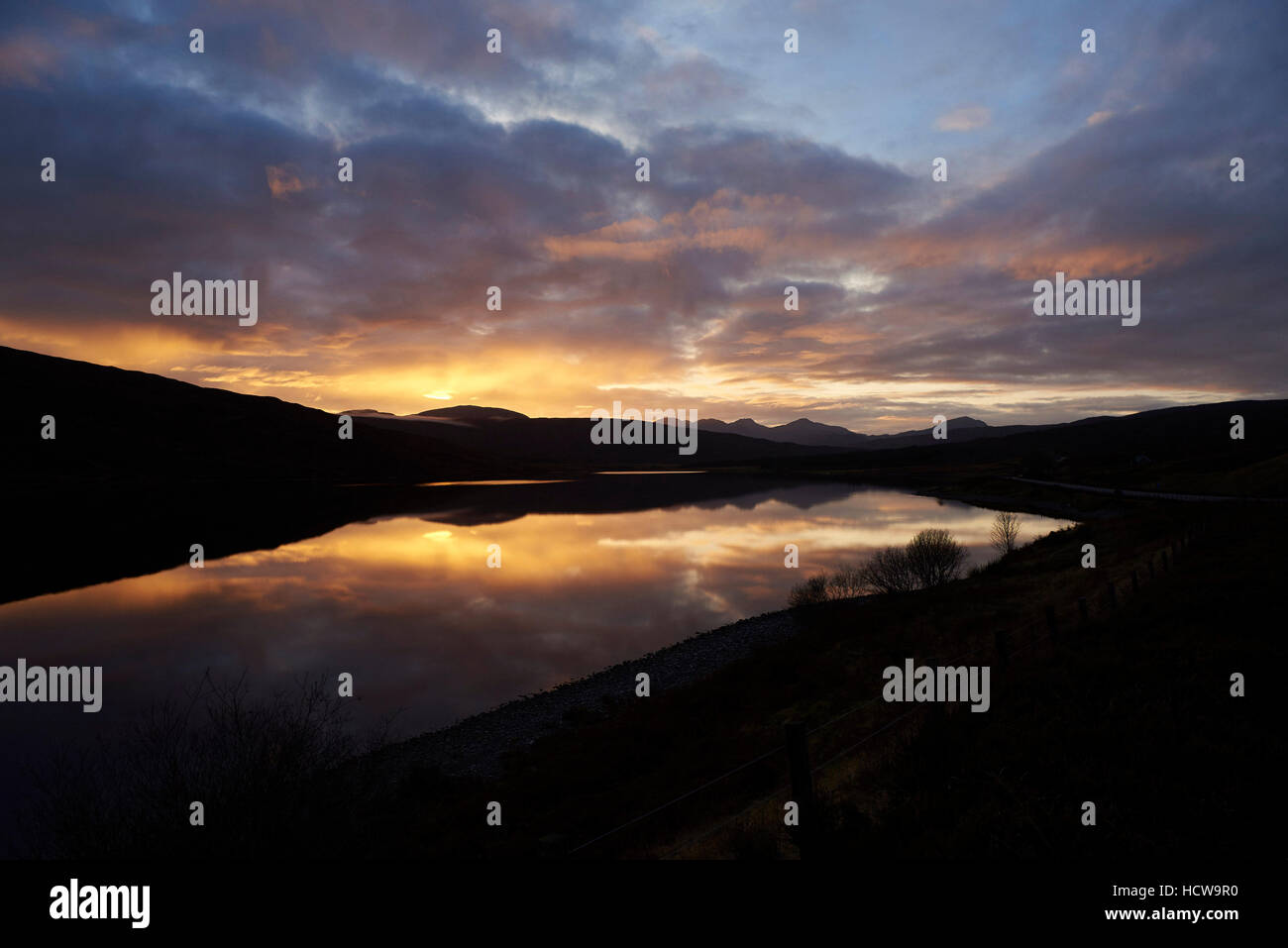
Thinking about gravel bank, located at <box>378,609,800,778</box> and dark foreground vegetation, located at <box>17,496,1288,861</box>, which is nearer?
dark foreground vegetation, located at <box>17,496,1288,861</box>

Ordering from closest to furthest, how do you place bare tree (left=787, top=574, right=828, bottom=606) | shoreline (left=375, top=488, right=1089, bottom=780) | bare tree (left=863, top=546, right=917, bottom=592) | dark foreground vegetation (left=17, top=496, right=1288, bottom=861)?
dark foreground vegetation (left=17, top=496, right=1288, bottom=861)
shoreline (left=375, top=488, right=1089, bottom=780)
bare tree (left=787, top=574, right=828, bottom=606)
bare tree (left=863, top=546, right=917, bottom=592)

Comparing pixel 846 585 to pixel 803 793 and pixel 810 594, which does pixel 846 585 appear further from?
pixel 803 793

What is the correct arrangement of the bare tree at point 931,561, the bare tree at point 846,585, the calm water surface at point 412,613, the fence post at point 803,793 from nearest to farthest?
the fence post at point 803,793
the calm water surface at point 412,613
the bare tree at point 931,561
the bare tree at point 846,585

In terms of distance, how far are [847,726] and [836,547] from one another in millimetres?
51169

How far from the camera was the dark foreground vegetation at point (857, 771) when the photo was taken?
6453mm

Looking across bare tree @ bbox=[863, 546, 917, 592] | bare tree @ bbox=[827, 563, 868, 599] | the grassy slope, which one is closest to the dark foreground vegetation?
the grassy slope

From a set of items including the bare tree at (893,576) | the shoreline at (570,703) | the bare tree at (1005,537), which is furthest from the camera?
the bare tree at (1005,537)

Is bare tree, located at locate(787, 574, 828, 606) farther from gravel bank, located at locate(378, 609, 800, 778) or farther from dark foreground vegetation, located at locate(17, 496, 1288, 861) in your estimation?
dark foreground vegetation, located at locate(17, 496, 1288, 861)

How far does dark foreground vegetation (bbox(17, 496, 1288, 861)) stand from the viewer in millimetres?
6453

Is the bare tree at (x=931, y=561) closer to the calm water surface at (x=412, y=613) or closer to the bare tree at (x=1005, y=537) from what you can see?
the bare tree at (x=1005, y=537)

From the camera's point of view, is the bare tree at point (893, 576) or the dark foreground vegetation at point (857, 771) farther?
the bare tree at point (893, 576)

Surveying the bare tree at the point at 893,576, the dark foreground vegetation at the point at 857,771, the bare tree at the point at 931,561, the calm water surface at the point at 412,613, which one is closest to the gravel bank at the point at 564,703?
the dark foreground vegetation at the point at 857,771

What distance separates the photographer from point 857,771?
9.85 m
